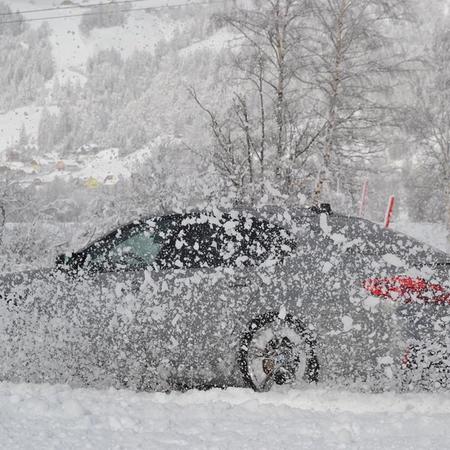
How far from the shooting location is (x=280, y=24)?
726 inches

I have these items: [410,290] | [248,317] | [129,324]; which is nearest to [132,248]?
[129,324]

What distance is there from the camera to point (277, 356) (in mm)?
4898

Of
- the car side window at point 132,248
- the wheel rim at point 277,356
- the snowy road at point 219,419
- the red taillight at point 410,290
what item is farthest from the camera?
the car side window at point 132,248

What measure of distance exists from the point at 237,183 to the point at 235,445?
870 cm

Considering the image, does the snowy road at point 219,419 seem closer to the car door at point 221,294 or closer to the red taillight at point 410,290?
the car door at point 221,294

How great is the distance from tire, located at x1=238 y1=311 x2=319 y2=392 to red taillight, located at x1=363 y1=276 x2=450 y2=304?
2.12 feet

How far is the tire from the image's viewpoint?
487 centimetres

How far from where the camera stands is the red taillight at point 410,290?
15.6ft

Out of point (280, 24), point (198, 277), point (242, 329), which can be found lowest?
point (242, 329)

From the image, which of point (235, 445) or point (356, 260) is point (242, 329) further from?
point (235, 445)

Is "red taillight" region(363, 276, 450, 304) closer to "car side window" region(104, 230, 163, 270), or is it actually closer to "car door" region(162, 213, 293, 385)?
"car door" region(162, 213, 293, 385)

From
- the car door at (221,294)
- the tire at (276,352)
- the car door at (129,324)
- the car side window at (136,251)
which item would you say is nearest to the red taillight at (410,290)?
the tire at (276,352)

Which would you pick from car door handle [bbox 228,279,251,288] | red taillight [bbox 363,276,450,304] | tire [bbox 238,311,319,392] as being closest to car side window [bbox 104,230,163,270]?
car door handle [bbox 228,279,251,288]

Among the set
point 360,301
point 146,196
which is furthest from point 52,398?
point 146,196
